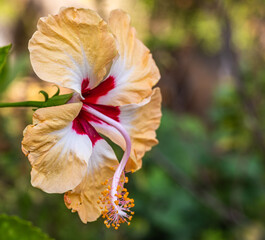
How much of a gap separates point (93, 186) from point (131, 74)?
14.8 inches

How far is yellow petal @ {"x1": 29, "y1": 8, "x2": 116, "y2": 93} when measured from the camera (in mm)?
1081

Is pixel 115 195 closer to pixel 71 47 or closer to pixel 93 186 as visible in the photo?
pixel 93 186

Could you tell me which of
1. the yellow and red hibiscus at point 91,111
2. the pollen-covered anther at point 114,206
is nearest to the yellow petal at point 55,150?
the yellow and red hibiscus at point 91,111

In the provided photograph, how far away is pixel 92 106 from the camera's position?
1294 mm

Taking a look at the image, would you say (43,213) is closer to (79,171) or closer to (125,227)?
(125,227)

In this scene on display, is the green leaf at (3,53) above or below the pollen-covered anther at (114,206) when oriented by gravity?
above

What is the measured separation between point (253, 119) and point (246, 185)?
1288mm

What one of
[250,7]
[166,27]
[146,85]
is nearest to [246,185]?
[250,7]

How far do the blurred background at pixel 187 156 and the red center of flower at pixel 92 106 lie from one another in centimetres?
77

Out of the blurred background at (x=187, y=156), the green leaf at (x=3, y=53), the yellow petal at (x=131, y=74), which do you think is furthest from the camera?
the blurred background at (x=187, y=156)

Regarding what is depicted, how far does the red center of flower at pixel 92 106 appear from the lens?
1.25m

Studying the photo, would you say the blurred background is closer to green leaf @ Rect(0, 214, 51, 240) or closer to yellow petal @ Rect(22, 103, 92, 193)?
yellow petal @ Rect(22, 103, 92, 193)

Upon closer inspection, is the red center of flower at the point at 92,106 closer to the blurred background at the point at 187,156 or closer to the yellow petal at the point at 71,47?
the yellow petal at the point at 71,47

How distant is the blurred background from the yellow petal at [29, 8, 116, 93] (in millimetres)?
864
